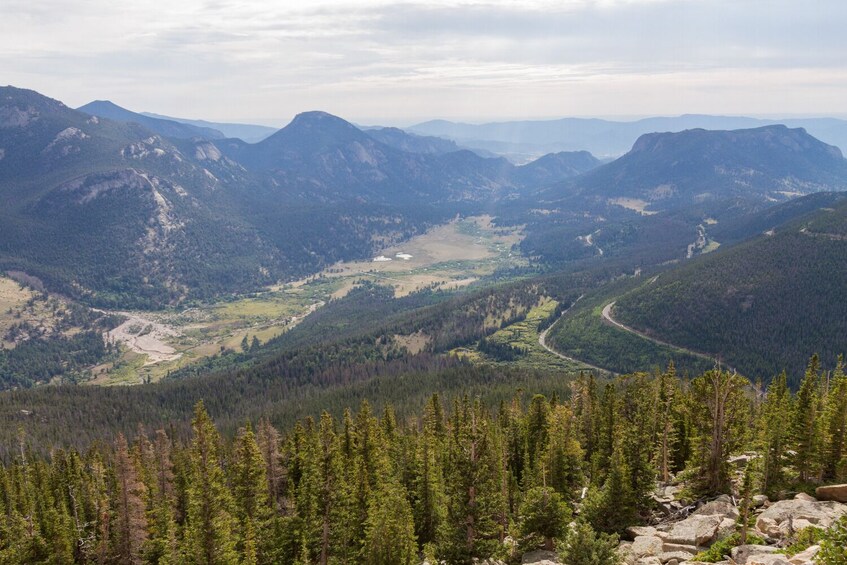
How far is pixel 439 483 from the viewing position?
243 ft

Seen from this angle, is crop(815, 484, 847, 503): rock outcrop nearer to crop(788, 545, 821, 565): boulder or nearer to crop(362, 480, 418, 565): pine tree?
crop(788, 545, 821, 565): boulder

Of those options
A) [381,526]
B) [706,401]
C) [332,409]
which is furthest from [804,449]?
[332,409]

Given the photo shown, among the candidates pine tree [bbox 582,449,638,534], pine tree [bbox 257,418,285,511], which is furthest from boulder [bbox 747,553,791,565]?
pine tree [bbox 257,418,285,511]

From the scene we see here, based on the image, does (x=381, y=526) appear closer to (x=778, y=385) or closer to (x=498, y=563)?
(x=498, y=563)

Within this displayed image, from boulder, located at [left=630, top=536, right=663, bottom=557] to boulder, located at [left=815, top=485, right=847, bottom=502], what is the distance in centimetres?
1508

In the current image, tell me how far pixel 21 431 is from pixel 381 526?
140 metres

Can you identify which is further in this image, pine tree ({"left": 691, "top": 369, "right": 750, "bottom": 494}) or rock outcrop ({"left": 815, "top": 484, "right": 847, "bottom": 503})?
pine tree ({"left": 691, "top": 369, "right": 750, "bottom": 494})

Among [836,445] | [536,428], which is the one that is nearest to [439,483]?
[536,428]

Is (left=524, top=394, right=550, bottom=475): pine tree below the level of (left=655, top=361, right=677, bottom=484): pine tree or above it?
below

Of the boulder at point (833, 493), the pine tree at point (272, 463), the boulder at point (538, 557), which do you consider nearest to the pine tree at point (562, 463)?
the boulder at point (538, 557)

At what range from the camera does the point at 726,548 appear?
41750mm

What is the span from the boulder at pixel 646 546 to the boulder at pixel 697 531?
110cm

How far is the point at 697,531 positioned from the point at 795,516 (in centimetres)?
732

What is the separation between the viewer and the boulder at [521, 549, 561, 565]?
51981 mm
